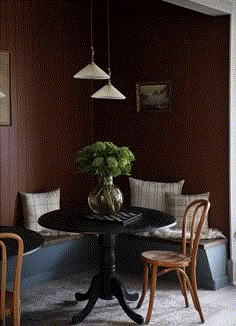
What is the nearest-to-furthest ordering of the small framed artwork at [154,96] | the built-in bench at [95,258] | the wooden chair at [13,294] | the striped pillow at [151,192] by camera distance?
the wooden chair at [13,294], the built-in bench at [95,258], the striped pillow at [151,192], the small framed artwork at [154,96]

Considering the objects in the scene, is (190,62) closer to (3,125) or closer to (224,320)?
(3,125)

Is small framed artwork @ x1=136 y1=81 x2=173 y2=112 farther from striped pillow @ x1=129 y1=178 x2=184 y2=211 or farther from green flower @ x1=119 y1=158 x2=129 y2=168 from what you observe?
green flower @ x1=119 y1=158 x2=129 y2=168

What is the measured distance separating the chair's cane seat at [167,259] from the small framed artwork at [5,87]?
6.80 ft

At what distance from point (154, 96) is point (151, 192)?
40.6 inches

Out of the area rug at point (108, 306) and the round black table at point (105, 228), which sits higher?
the round black table at point (105, 228)

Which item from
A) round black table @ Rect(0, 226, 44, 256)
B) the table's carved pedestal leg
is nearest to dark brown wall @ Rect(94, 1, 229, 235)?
the table's carved pedestal leg

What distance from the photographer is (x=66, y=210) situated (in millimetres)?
4824

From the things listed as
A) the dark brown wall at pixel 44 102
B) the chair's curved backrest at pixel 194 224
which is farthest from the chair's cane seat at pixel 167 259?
the dark brown wall at pixel 44 102

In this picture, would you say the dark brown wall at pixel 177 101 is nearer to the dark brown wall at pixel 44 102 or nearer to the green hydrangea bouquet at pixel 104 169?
the dark brown wall at pixel 44 102

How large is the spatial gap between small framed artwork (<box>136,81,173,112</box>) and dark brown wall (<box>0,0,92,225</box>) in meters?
0.70

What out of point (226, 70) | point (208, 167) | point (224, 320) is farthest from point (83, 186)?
point (224, 320)

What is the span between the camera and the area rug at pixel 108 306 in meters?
4.36

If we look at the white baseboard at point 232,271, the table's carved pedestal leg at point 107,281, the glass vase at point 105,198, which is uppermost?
the glass vase at point 105,198

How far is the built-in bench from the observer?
522 centimetres
